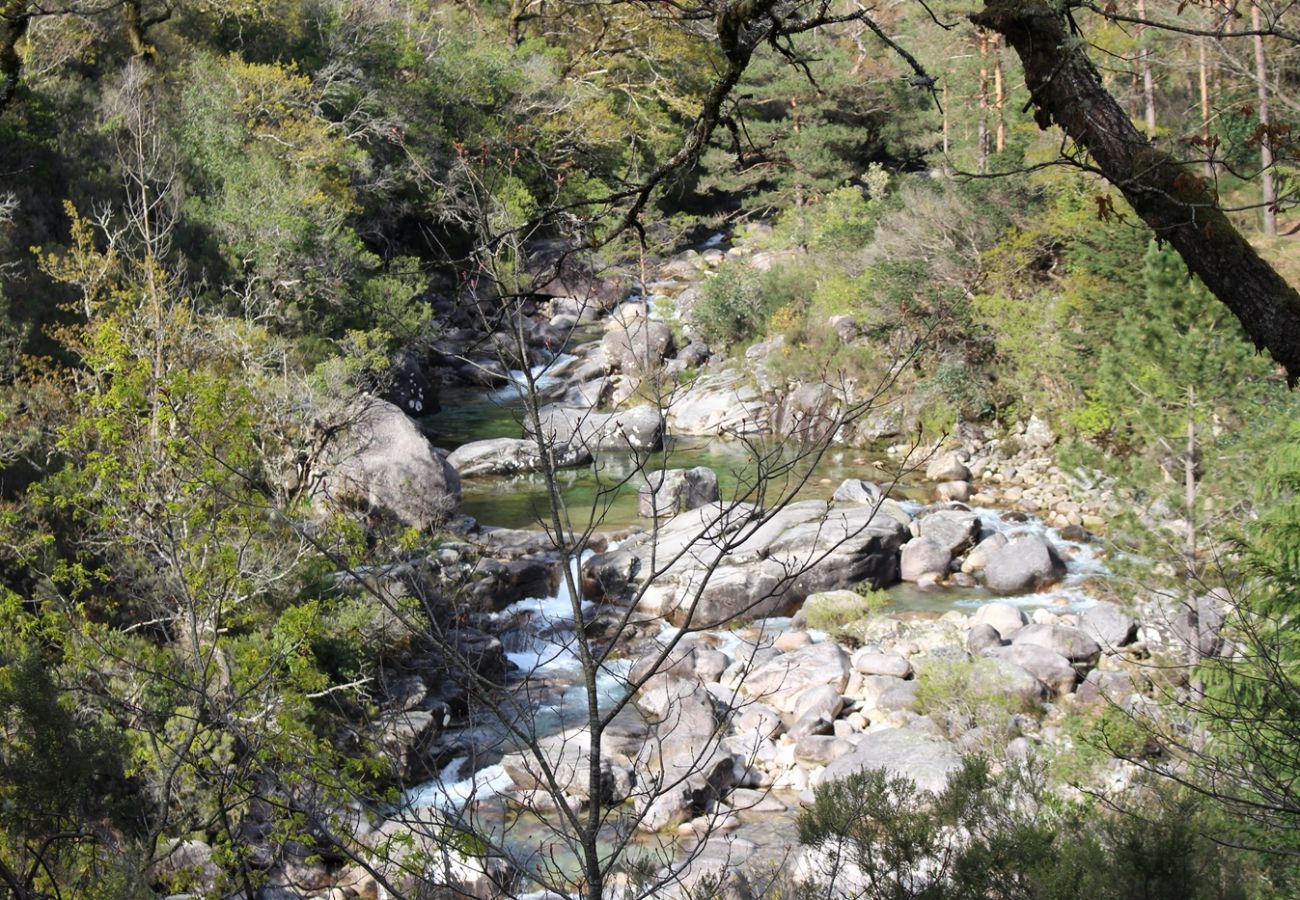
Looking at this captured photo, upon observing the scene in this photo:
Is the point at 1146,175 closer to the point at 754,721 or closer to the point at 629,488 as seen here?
the point at 754,721

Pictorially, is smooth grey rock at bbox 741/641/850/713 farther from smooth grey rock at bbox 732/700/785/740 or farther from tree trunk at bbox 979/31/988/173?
tree trunk at bbox 979/31/988/173

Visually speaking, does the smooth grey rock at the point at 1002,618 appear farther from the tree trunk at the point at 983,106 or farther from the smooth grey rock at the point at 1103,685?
the tree trunk at the point at 983,106

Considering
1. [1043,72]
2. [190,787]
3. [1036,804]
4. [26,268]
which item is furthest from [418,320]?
[1043,72]

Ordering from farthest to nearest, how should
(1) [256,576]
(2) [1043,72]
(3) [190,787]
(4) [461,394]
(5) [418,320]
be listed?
(4) [461,394] < (5) [418,320] < (1) [256,576] < (3) [190,787] < (2) [1043,72]

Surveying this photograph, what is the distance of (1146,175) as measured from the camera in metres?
2.75

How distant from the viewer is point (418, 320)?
19.4 meters

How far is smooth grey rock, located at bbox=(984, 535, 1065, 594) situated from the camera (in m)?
13.5

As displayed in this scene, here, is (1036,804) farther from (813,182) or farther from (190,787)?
(813,182)

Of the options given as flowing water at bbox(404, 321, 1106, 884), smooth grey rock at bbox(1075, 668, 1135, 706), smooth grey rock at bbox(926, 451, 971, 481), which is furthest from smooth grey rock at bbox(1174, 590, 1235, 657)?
smooth grey rock at bbox(926, 451, 971, 481)

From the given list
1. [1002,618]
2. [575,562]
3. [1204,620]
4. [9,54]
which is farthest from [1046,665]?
[9,54]

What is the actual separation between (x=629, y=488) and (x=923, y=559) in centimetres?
591

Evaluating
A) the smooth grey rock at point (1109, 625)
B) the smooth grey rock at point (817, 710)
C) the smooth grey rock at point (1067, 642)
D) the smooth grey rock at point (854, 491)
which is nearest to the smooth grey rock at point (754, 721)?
the smooth grey rock at point (817, 710)

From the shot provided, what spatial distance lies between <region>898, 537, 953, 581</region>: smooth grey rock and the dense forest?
55mm

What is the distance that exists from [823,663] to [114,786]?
6859 mm
